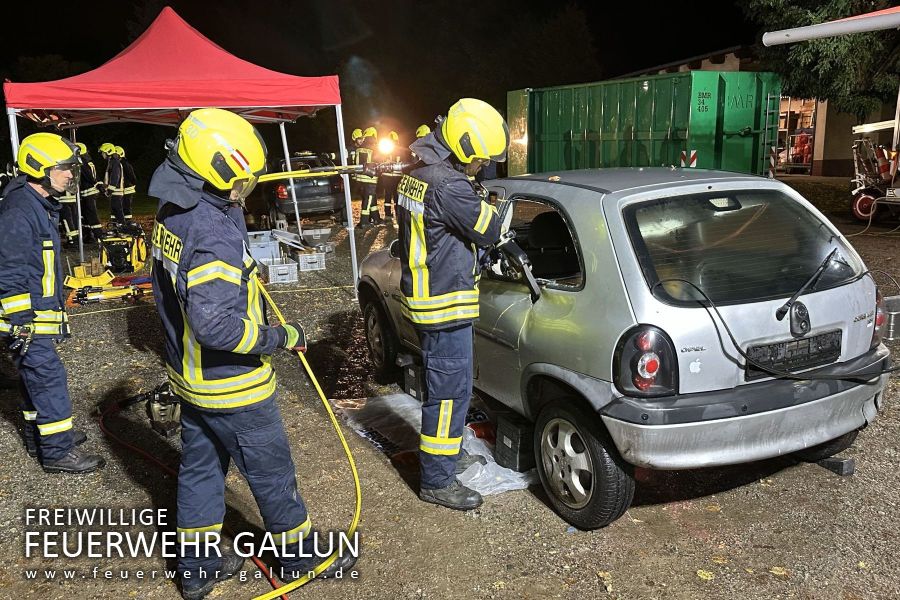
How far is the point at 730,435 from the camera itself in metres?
2.97

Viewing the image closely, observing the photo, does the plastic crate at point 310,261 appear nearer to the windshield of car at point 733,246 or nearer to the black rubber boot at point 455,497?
the black rubber boot at point 455,497

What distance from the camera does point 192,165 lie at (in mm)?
2580

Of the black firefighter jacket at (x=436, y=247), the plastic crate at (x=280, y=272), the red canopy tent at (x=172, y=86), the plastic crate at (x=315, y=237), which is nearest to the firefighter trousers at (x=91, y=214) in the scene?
the plastic crate at (x=315, y=237)

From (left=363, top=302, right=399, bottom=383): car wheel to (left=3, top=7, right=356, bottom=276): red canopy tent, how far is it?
7.95 feet

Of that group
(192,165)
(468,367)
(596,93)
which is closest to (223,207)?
(192,165)

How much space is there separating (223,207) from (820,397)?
2.65 metres

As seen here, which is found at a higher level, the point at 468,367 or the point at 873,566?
the point at 468,367

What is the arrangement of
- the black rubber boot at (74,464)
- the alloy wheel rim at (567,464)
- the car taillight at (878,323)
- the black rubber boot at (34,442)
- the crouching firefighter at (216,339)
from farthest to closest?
the black rubber boot at (34,442) → the black rubber boot at (74,464) → the car taillight at (878,323) → the alloy wheel rim at (567,464) → the crouching firefighter at (216,339)

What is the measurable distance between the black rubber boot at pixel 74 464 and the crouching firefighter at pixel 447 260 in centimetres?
204

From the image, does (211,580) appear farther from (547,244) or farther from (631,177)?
(631,177)

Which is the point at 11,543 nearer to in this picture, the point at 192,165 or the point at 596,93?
the point at 192,165

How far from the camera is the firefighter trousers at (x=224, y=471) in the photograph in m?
2.77

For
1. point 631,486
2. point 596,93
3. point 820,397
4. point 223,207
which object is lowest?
point 631,486

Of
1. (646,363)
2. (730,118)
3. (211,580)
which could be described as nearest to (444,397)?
(646,363)
